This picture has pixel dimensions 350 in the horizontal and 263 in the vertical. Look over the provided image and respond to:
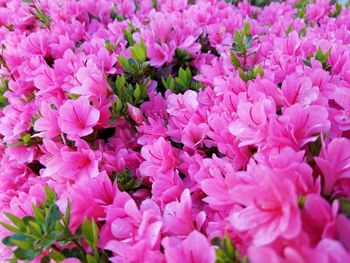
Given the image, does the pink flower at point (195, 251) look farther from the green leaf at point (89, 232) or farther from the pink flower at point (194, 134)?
the pink flower at point (194, 134)

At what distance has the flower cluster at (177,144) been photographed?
933 mm

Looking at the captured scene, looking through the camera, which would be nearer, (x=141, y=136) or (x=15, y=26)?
(x=141, y=136)

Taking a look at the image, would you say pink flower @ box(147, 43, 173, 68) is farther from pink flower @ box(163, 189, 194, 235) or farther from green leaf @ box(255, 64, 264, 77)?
pink flower @ box(163, 189, 194, 235)

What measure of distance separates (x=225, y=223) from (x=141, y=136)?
2.23 ft

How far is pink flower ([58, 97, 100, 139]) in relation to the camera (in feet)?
5.00

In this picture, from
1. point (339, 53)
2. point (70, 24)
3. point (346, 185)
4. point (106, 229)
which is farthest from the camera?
point (70, 24)

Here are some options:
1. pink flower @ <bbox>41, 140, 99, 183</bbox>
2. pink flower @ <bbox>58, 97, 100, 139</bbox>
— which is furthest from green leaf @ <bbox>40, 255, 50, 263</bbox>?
pink flower @ <bbox>58, 97, 100, 139</bbox>

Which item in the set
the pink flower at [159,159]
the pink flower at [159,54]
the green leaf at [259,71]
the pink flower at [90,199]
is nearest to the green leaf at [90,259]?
the pink flower at [90,199]

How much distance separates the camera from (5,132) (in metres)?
1.90

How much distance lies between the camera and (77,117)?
1.56 meters

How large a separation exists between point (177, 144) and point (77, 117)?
1.30 ft

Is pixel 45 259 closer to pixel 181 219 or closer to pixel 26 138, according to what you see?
pixel 181 219

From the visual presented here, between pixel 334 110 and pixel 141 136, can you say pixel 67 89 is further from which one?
pixel 334 110

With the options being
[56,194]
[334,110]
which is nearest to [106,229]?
[56,194]
